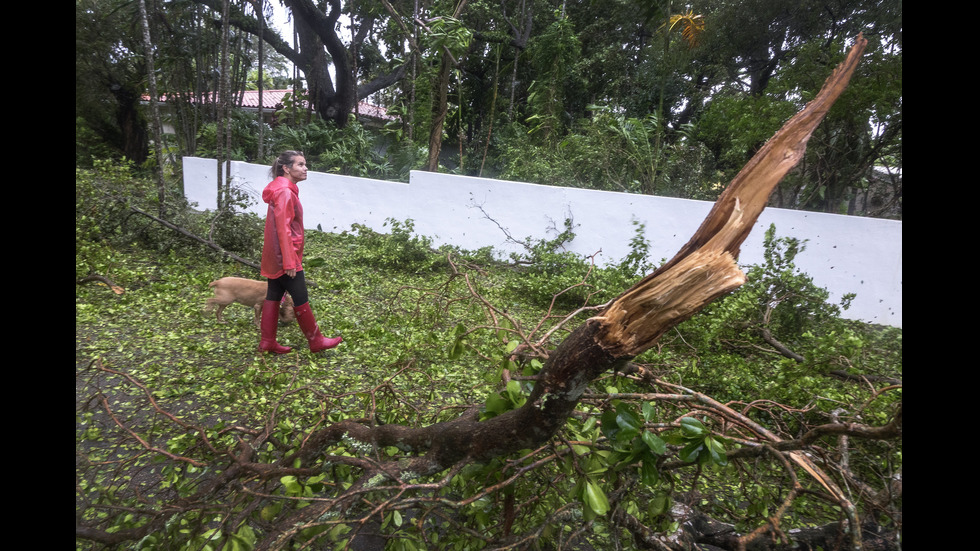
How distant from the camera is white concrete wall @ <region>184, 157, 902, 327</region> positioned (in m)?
5.49

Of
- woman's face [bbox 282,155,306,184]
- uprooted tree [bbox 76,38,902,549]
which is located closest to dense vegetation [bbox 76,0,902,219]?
woman's face [bbox 282,155,306,184]

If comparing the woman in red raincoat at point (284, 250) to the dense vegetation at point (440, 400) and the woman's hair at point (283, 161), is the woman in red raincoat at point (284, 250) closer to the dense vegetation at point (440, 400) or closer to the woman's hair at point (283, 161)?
the woman's hair at point (283, 161)

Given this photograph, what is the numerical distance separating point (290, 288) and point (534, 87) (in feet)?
31.1

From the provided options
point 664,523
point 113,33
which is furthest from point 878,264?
point 113,33

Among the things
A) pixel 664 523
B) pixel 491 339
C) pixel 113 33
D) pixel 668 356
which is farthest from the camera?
pixel 113 33

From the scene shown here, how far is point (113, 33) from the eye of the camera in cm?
1063

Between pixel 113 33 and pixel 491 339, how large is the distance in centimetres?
1276

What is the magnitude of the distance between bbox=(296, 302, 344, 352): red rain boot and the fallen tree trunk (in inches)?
97.9

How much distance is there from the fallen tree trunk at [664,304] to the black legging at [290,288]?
8.17 feet

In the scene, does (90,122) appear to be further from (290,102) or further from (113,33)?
(290,102)

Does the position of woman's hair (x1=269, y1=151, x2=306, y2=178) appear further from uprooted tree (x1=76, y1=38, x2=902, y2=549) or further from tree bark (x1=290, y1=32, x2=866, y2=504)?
tree bark (x1=290, y1=32, x2=866, y2=504)

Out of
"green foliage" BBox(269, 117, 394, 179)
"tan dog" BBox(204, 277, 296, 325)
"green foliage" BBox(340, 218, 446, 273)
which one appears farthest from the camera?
"green foliage" BBox(269, 117, 394, 179)

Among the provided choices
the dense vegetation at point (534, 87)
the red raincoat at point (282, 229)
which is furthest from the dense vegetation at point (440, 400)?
the dense vegetation at point (534, 87)
